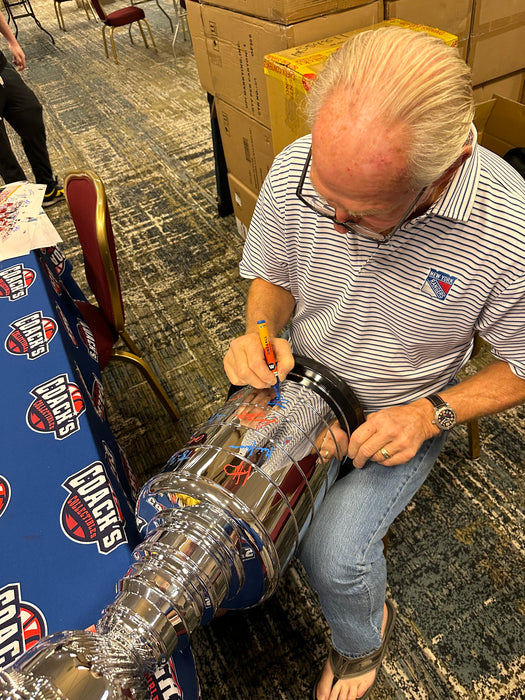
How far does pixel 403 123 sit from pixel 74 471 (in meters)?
0.68

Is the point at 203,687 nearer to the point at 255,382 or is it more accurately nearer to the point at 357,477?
the point at 357,477

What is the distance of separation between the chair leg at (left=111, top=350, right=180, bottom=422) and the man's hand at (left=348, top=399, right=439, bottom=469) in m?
0.82

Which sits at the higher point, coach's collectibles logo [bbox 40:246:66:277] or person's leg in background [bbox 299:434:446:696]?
coach's collectibles logo [bbox 40:246:66:277]

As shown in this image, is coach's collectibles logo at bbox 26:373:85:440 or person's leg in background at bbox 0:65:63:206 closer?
coach's collectibles logo at bbox 26:373:85:440

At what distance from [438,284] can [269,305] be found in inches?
15.1

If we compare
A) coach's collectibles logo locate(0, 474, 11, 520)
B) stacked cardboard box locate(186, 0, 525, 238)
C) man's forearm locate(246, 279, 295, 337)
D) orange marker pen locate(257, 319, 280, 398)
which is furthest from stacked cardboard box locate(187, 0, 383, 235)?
coach's collectibles logo locate(0, 474, 11, 520)

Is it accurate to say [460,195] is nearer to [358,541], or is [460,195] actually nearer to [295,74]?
[358,541]

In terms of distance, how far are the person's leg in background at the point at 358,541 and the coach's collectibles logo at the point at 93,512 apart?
38 cm

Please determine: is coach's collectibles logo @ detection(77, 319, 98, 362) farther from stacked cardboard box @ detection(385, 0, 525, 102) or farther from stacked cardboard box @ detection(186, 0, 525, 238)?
stacked cardboard box @ detection(385, 0, 525, 102)

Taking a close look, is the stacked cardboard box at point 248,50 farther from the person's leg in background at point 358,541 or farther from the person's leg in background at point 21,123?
the person's leg in background at point 358,541

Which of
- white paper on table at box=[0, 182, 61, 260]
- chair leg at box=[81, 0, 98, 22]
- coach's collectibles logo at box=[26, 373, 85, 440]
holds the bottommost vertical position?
coach's collectibles logo at box=[26, 373, 85, 440]

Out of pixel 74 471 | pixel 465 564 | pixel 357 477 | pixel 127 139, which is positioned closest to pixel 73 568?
pixel 74 471

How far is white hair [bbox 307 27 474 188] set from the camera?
582mm

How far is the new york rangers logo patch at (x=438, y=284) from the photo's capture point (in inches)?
30.5
